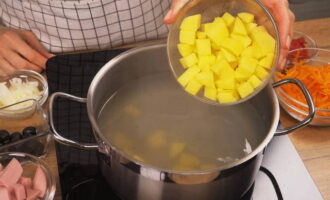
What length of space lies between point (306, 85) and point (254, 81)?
0.84ft

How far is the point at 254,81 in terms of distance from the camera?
0.69 meters

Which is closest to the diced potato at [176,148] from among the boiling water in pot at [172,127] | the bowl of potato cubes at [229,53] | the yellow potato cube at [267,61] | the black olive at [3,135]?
the boiling water in pot at [172,127]

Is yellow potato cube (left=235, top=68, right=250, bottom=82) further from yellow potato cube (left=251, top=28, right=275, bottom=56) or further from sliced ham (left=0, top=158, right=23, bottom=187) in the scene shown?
sliced ham (left=0, top=158, right=23, bottom=187)

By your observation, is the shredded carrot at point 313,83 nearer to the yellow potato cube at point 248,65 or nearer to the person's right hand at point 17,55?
the yellow potato cube at point 248,65

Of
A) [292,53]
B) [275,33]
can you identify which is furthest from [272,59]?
[292,53]

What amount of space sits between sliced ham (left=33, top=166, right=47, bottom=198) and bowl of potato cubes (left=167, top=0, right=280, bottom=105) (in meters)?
0.28

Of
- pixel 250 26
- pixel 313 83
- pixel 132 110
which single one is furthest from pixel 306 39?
pixel 132 110

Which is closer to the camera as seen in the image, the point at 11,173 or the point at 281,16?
the point at 11,173

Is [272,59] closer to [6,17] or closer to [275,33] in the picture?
[275,33]

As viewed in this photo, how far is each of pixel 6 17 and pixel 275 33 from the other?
0.67m

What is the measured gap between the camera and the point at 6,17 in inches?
40.3

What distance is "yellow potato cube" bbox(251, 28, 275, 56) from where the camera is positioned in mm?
692

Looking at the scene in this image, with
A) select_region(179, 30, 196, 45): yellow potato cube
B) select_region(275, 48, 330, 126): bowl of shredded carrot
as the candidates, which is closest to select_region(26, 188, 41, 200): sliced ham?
select_region(179, 30, 196, 45): yellow potato cube

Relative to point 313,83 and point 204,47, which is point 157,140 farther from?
point 313,83
